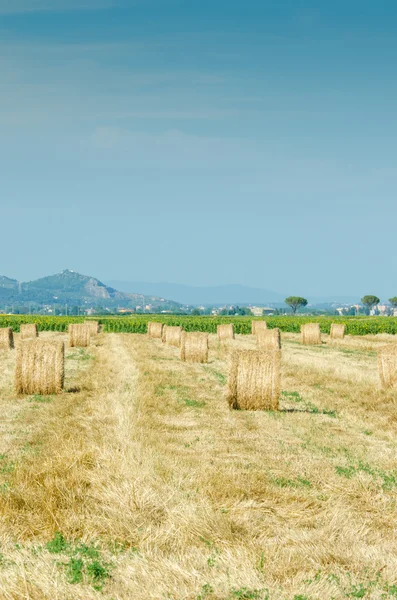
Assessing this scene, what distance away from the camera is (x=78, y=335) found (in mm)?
40344

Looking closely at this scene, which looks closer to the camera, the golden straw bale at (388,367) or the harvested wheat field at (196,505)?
the harvested wheat field at (196,505)

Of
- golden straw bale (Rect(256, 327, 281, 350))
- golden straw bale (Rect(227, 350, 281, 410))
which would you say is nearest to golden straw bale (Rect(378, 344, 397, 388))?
golden straw bale (Rect(227, 350, 281, 410))

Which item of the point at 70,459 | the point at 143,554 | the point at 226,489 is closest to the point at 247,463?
the point at 226,489

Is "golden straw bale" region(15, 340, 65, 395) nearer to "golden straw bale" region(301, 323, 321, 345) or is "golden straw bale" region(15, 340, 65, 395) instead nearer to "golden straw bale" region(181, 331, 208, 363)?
"golden straw bale" region(181, 331, 208, 363)

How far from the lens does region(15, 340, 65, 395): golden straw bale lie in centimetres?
1883

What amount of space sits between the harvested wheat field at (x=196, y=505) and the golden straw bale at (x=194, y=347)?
46.7ft

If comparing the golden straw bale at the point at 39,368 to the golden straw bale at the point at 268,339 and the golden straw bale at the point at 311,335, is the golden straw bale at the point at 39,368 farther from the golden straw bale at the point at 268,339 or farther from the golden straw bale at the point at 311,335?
the golden straw bale at the point at 311,335

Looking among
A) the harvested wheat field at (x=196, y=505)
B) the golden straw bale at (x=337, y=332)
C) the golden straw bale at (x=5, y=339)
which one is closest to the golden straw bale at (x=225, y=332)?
the golden straw bale at (x=337, y=332)

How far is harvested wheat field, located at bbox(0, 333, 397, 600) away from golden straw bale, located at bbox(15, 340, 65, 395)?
2929 millimetres

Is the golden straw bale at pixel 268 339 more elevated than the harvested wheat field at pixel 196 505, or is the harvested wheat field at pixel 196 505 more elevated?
the golden straw bale at pixel 268 339

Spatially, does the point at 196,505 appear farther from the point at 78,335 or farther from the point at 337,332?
the point at 337,332

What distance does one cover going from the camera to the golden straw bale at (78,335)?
4006cm

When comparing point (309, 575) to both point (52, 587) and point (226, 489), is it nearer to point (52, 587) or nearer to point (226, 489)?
point (52, 587)

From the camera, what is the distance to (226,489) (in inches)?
334
